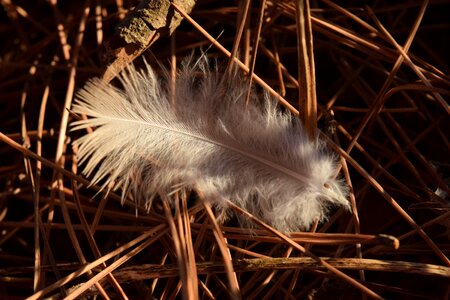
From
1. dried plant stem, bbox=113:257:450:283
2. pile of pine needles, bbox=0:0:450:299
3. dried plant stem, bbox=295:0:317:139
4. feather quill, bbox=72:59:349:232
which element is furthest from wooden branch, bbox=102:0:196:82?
dried plant stem, bbox=113:257:450:283

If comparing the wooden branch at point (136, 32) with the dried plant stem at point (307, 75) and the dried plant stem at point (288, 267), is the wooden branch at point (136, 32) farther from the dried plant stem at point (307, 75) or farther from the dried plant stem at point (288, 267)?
the dried plant stem at point (288, 267)

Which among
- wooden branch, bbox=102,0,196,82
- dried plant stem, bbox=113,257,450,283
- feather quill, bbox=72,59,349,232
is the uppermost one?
wooden branch, bbox=102,0,196,82

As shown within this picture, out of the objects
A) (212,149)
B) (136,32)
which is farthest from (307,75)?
(136,32)

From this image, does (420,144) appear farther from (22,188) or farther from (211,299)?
(22,188)

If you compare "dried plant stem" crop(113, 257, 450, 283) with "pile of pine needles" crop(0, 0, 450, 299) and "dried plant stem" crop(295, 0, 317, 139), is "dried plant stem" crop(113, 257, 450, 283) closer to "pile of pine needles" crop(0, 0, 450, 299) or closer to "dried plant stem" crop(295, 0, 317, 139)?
"pile of pine needles" crop(0, 0, 450, 299)

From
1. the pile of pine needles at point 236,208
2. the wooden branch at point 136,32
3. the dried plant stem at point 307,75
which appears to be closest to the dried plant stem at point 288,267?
the pile of pine needles at point 236,208

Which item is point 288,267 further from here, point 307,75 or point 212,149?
point 307,75
